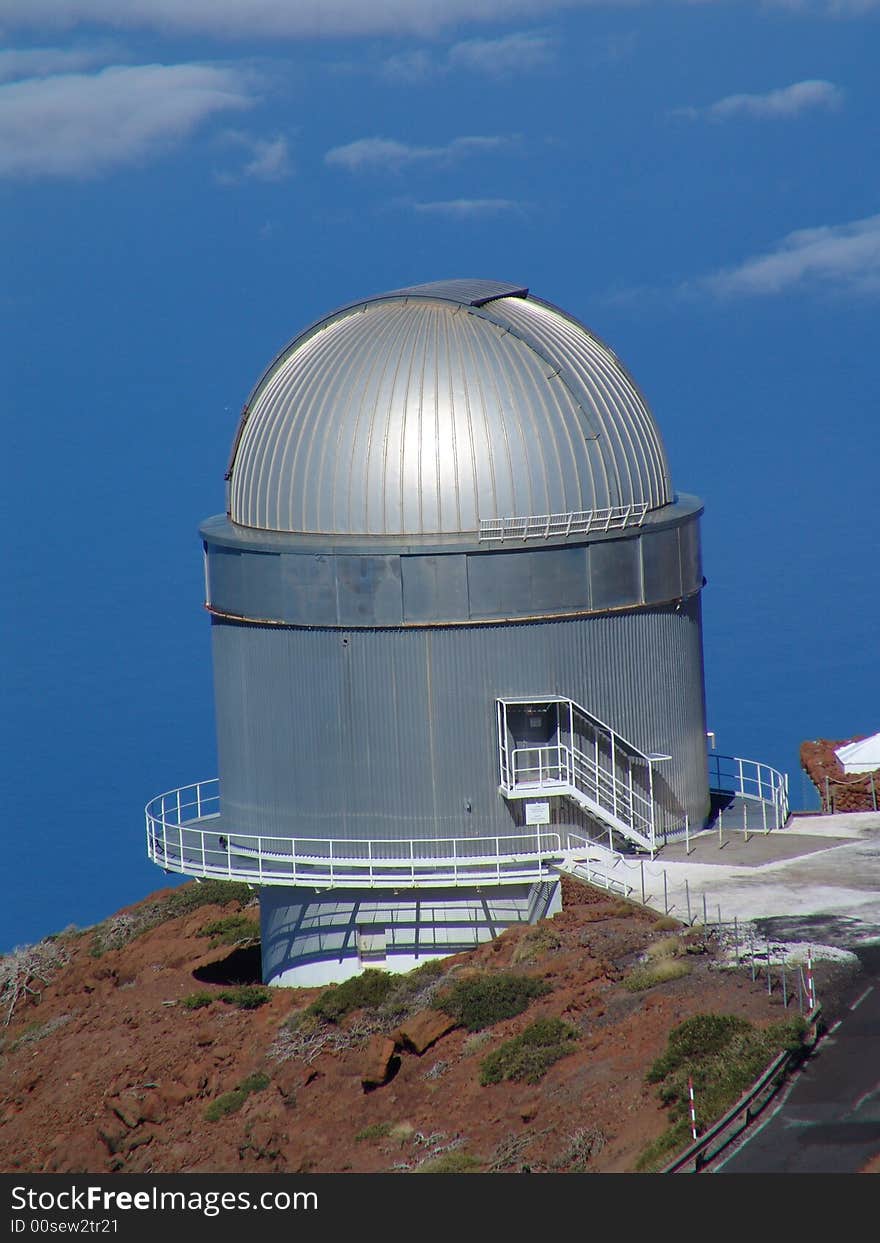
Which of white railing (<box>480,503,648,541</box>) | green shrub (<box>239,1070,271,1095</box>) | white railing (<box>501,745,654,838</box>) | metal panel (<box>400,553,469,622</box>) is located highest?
white railing (<box>480,503,648,541</box>)

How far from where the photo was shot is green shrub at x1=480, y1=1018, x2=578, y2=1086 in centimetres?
2614

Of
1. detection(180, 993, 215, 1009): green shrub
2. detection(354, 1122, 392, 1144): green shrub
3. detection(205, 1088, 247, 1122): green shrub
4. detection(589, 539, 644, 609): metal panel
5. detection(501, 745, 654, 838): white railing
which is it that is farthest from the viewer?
detection(180, 993, 215, 1009): green shrub

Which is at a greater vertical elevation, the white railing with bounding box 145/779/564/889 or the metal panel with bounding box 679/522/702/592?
the metal panel with bounding box 679/522/702/592

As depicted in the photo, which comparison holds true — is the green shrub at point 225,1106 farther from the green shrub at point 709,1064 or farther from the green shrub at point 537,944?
the green shrub at point 709,1064

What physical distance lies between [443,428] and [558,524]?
236 cm

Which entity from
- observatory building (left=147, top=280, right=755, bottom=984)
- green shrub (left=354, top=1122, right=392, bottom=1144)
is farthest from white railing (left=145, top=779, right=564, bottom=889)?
green shrub (left=354, top=1122, right=392, bottom=1144)

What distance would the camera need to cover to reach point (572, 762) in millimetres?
33750

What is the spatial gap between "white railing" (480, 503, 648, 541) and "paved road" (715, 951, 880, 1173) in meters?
10.8

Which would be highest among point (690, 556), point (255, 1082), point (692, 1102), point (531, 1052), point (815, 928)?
point (690, 556)

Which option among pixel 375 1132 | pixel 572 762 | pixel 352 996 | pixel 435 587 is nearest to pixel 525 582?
pixel 435 587

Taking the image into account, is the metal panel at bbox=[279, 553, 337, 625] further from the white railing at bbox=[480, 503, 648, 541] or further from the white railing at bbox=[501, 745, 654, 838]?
the white railing at bbox=[501, 745, 654, 838]

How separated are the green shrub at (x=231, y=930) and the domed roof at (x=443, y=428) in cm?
853

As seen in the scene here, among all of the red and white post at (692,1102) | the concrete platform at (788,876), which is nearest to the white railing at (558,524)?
the concrete platform at (788,876)

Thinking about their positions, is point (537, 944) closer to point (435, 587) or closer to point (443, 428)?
point (435, 587)
